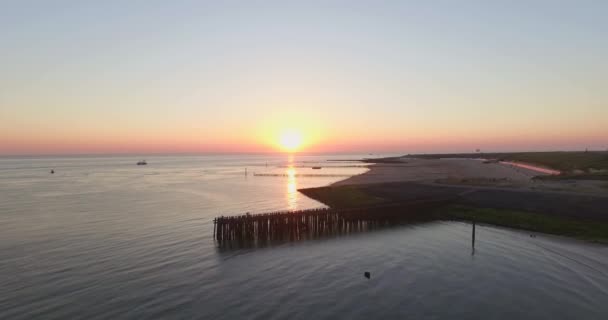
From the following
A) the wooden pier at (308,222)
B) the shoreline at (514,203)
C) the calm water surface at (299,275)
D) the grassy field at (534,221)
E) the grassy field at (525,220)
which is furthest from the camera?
the shoreline at (514,203)

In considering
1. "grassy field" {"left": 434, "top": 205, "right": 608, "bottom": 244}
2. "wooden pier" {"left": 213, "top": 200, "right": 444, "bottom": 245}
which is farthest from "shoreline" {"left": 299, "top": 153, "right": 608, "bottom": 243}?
"wooden pier" {"left": 213, "top": 200, "right": 444, "bottom": 245}

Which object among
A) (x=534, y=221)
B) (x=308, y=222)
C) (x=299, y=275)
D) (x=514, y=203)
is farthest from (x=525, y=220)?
(x=299, y=275)

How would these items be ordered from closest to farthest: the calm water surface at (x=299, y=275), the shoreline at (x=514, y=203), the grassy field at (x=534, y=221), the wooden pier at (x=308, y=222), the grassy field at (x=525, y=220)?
the calm water surface at (x=299, y=275) → the grassy field at (x=534, y=221) → the grassy field at (x=525, y=220) → the wooden pier at (x=308, y=222) → the shoreline at (x=514, y=203)

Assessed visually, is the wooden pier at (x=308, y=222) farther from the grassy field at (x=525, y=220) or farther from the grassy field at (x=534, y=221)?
the grassy field at (x=534, y=221)

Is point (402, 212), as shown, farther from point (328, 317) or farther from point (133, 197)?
point (133, 197)

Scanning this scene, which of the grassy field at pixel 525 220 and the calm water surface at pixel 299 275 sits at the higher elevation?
the grassy field at pixel 525 220

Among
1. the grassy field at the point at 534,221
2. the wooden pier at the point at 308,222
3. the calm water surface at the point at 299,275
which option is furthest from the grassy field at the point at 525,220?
the wooden pier at the point at 308,222

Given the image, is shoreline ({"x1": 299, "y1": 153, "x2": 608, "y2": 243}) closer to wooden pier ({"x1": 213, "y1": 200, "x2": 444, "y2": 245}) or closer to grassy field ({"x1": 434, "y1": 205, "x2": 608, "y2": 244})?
grassy field ({"x1": 434, "y1": 205, "x2": 608, "y2": 244})
